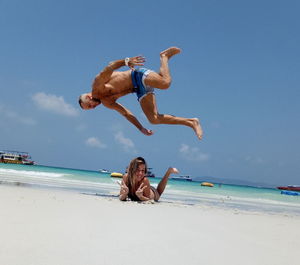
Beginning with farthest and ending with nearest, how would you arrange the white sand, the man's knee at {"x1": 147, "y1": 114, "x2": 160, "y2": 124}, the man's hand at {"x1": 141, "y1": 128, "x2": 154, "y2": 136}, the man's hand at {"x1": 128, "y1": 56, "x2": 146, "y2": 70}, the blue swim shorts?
the man's hand at {"x1": 141, "y1": 128, "x2": 154, "y2": 136}
the man's knee at {"x1": 147, "y1": 114, "x2": 160, "y2": 124}
the blue swim shorts
the man's hand at {"x1": 128, "y1": 56, "x2": 146, "y2": 70}
the white sand

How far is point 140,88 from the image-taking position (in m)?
5.91

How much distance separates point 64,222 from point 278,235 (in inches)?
72.4

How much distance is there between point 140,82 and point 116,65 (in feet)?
1.78

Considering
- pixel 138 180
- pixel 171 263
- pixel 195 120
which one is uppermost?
pixel 195 120

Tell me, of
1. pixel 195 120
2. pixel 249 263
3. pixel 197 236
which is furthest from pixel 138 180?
pixel 249 263

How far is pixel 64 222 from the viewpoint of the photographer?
2568 mm

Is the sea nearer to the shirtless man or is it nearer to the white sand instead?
the shirtless man

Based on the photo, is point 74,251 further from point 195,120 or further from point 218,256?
point 195,120

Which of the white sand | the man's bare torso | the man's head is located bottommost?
the white sand

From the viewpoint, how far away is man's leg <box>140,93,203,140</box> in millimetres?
5930

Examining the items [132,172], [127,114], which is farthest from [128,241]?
[127,114]

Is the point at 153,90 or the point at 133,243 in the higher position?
the point at 153,90

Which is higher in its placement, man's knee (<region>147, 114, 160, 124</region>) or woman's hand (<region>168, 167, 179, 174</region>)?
man's knee (<region>147, 114, 160, 124</region>)

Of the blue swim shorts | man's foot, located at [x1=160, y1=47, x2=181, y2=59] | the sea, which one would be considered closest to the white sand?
the sea
